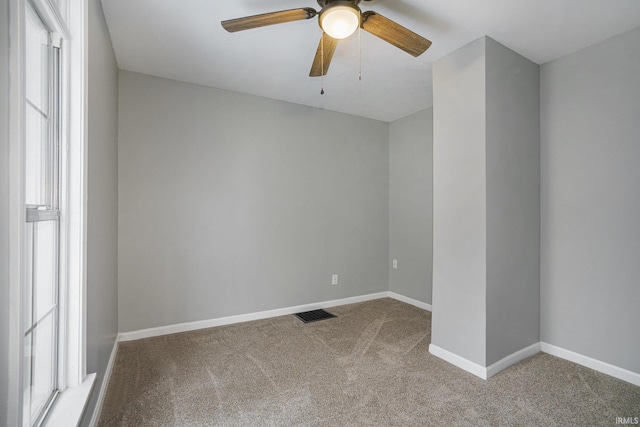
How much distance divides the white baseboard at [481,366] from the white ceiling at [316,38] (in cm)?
238

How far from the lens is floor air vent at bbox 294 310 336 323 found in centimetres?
339

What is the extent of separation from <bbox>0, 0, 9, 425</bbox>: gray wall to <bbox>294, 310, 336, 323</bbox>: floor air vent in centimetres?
266

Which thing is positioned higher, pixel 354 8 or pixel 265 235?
pixel 354 8

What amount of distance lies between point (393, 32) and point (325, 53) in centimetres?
44

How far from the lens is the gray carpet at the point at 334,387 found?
1796mm

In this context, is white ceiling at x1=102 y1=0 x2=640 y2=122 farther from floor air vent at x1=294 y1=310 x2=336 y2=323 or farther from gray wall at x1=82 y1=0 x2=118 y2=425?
floor air vent at x1=294 y1=310 x2=336 y2=323

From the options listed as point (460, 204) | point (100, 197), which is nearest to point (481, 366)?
point (460, 204)

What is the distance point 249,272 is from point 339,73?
7.17ft

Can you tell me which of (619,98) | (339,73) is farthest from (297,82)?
(619,98)

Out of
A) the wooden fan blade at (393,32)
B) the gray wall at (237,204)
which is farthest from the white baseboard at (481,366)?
the wooden fan blade at (393,32)

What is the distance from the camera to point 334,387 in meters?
2.09

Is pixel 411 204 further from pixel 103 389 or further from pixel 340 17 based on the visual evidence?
pixel 103 389

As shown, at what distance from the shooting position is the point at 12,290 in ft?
2.97

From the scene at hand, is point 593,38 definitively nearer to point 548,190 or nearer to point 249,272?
point 548,190
